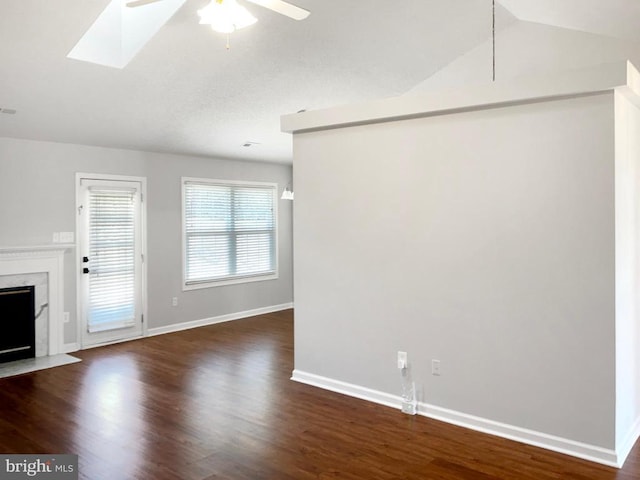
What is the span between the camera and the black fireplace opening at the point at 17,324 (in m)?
5.36

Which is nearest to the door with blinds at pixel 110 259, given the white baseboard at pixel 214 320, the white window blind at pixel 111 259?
the white window blind at pixel 111 259

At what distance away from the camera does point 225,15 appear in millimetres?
2924

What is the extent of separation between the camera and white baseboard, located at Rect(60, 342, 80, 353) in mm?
5832

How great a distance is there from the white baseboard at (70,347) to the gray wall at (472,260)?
2.91 meters

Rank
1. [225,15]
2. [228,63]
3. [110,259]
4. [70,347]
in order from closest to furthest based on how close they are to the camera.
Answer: [225,15] < [228,63] < [70,347] < [110,259]

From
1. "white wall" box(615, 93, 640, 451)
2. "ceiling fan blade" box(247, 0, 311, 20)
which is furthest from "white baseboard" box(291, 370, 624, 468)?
"ceiling fan blade" box(247, 0, 311, 20)

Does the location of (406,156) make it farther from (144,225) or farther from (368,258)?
Result: (144,225)

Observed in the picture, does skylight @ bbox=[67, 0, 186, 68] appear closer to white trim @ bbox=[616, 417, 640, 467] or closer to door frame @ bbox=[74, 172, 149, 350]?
door frame @ bbox=[74, 172, 149, 350]

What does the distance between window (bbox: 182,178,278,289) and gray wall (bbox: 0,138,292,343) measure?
141mm

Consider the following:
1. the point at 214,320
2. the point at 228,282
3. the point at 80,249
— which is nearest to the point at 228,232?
the point at 228,282

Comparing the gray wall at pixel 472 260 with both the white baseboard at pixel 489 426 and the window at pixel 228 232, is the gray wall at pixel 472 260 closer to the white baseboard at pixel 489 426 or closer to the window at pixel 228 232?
the white baseboard at pixel 489 426

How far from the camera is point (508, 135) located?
3.47 m

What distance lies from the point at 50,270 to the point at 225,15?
3.98 m

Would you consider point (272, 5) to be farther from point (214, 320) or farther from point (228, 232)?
point (214, 320)
